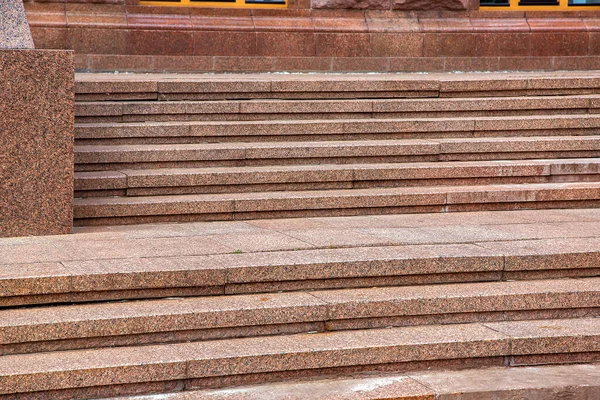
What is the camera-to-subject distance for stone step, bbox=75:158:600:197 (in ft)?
26.1

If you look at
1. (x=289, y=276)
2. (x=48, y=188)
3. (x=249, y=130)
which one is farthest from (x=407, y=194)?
(x=48, y=188)

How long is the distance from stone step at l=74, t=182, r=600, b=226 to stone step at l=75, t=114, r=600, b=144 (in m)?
0.94

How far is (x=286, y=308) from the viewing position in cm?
576

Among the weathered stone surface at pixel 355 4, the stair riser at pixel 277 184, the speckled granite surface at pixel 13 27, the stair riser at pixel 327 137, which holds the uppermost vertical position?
the weathered stone surface at pixel 355 4

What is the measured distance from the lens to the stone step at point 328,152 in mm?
8296

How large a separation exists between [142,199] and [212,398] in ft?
9.56

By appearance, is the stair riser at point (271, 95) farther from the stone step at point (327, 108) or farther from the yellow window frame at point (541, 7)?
the yellow window frame at point (541, 7)

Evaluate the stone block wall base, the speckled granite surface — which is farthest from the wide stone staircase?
the speckled granite surface

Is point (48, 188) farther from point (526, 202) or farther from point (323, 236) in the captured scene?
point (526, 202)

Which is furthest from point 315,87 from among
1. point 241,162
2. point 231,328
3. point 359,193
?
point 231,328

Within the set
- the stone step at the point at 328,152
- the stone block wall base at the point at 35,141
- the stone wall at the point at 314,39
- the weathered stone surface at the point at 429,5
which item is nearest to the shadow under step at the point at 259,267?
the stone block wall base at the point at 35,141

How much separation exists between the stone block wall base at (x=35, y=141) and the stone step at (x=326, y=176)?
32.2 inches

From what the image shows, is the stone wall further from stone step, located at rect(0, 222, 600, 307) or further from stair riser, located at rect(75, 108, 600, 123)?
stone step, located at rect(0, 222, 600, 307)

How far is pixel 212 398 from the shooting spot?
17.2ft
